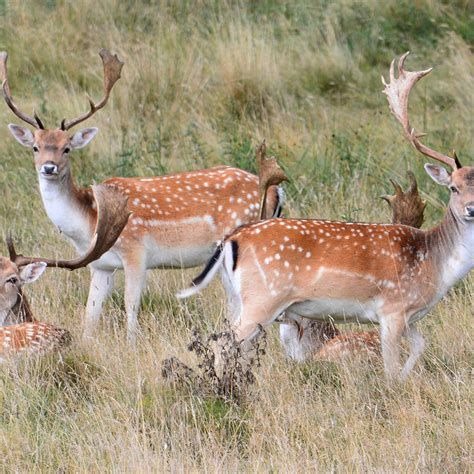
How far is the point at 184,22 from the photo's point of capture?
11.3 m

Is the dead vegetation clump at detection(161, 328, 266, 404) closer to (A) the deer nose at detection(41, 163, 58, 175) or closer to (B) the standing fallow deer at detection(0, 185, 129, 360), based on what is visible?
(B) the standing fallow deer at detection(0, 185, 129, 360)

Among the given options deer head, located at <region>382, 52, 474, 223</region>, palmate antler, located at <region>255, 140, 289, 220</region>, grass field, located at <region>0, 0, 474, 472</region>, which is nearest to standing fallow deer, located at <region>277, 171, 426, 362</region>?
grass field, located at <region>0, 0, 474, 472</region>

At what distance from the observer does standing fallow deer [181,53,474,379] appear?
571 centimetres

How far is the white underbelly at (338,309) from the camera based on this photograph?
5.81 m

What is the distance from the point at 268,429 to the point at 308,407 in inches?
10.9

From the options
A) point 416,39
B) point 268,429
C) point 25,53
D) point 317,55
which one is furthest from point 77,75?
point 268,429

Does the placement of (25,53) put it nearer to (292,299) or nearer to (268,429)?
(292,299)

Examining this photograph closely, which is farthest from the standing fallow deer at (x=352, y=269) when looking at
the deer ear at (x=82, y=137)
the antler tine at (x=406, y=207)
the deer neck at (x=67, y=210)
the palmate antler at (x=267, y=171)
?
the deer ear at (x=82, y=137)

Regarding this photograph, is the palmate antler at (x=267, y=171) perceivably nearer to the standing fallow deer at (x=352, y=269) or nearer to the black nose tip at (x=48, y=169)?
the standing fallow deer at (x=352, y=269)

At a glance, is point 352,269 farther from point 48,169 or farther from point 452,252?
point 48,169

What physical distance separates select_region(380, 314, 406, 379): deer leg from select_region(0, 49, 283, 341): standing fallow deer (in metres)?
1.32

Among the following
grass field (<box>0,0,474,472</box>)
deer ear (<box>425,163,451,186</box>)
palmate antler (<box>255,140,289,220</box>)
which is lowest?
grass field (<box>0,0,474,472</box>)

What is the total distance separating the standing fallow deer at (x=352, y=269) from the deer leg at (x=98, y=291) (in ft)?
3.53

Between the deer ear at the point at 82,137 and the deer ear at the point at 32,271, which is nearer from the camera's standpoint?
the deer ear at the point at 32,271
